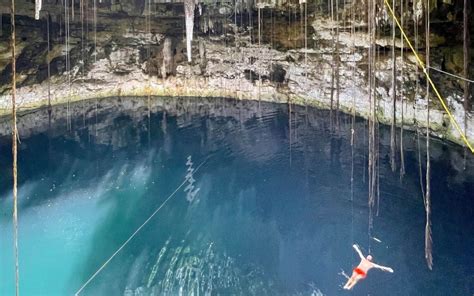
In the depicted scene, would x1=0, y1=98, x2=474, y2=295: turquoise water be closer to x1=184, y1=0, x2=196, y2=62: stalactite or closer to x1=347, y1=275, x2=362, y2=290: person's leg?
x1=347, y1=275, x2=362, y2=290: person's leg

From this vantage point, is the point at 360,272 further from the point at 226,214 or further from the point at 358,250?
the point at 226,214

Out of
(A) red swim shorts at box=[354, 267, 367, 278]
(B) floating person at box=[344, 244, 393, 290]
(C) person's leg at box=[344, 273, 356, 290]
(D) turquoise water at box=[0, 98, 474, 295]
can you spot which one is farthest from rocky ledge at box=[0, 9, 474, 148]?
(C) person's leg at box=[344, 273, 356, 290]

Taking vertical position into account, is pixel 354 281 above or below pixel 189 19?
below

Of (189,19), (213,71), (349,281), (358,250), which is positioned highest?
(189,19)

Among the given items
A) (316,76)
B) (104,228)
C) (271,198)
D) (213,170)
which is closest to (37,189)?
(104,228)

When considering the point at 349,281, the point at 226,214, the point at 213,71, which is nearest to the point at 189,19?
the point at 213,71

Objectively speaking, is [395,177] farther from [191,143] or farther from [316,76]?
[316,76]

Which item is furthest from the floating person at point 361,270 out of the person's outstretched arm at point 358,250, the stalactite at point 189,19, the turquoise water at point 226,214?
the stalactite at point 189,19

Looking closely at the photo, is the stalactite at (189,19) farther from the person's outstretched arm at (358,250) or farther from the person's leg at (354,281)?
the person's leg at (354,281)
